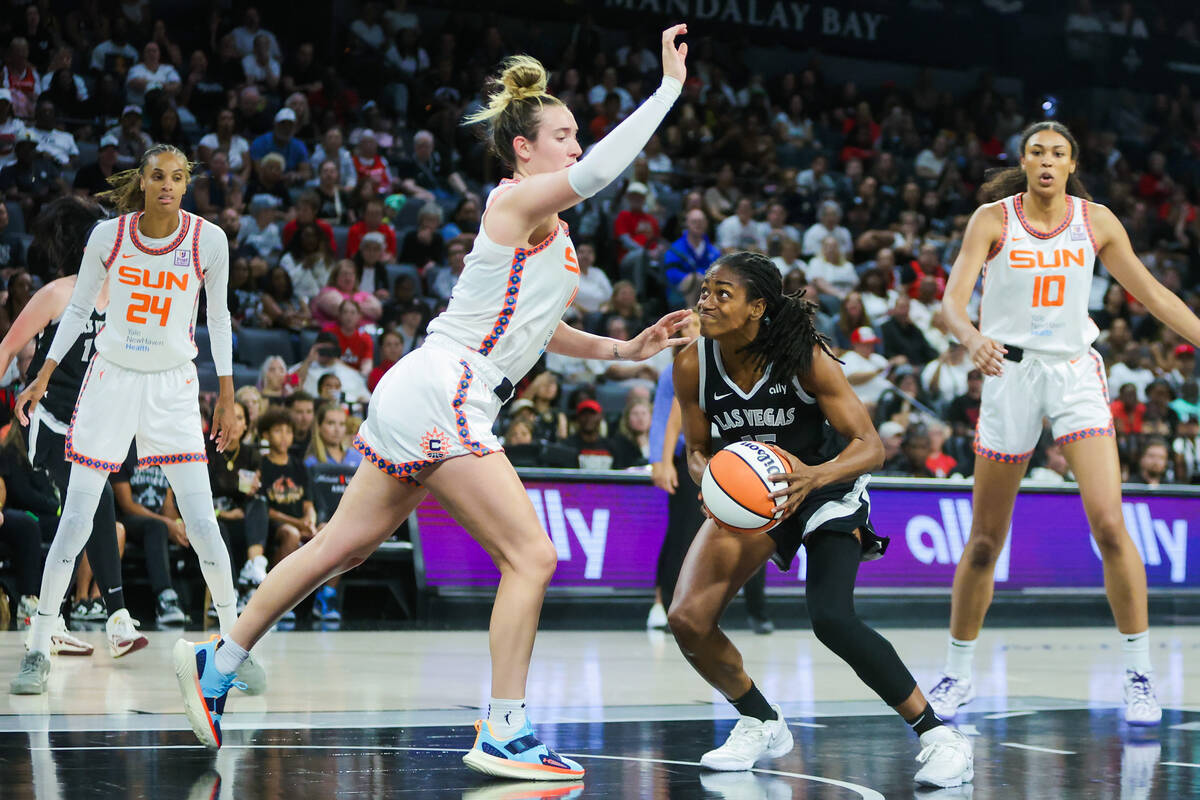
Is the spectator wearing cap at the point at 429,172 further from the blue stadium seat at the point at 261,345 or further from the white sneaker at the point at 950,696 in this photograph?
the white sneaker at the point at 950,696

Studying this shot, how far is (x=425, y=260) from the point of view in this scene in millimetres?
13656

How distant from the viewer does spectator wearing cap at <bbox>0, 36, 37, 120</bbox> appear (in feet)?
44.1

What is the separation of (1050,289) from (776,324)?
188cm

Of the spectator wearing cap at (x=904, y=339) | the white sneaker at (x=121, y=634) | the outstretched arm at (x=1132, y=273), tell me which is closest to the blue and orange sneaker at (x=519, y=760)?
the outstretched arm at (x=1132, y=273)

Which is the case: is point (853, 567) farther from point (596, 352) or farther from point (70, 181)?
point (70, 181)

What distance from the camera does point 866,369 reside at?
13133 millimetres

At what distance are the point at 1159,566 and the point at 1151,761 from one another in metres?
7.00

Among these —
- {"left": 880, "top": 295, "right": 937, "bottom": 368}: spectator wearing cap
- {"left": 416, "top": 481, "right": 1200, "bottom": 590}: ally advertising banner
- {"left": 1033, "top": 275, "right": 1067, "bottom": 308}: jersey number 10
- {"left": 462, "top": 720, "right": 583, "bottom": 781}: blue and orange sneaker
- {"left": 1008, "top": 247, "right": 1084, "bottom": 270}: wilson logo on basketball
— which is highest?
{"left": 880, "top": 295, "right": 937, "bottom": 368}: spectator wearing cap

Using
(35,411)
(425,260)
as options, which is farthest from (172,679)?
(425,260)

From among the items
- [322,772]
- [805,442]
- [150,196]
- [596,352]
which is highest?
[150,196]

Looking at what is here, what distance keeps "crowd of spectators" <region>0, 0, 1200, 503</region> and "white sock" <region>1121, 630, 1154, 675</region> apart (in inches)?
136

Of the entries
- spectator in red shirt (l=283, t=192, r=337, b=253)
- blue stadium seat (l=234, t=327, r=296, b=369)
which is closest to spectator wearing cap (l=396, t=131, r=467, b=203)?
spectator in red shirt (l=283, t=192, r=337, b=253)

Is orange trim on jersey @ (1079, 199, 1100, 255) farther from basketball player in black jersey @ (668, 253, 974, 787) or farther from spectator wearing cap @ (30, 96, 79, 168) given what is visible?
Result: spectator wearing cap @ (30, 96, 79, 168)

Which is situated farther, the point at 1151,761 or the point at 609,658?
the point at 609,658
